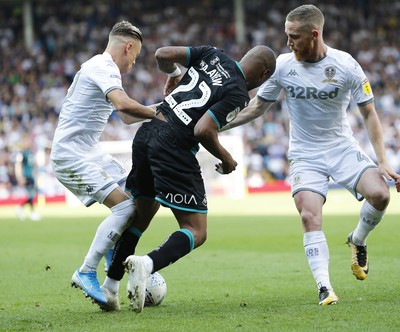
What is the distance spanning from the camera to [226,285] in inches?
360

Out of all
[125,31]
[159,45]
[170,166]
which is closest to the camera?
[170,166]

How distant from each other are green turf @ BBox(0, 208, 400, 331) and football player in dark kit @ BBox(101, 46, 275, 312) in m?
0.59

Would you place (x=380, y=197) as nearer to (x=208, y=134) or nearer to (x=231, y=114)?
(x=231, y=114)

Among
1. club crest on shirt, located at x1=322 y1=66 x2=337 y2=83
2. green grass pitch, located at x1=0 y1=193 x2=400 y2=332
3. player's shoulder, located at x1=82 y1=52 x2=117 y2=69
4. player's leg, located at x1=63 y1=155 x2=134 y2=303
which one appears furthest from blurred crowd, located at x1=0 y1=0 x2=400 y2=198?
club crest on shirt, located at x1=322 y1=66 x2=337 y2=83

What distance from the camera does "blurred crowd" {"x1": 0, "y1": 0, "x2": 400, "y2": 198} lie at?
3180 centimetres

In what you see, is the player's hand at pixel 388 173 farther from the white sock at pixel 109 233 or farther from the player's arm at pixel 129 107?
the white sock at pixel 109 233

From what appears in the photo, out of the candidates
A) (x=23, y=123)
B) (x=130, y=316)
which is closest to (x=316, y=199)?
(x=130, y=316)

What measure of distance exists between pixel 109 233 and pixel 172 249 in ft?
2.50

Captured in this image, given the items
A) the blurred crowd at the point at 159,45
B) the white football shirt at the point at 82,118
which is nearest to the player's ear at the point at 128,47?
the white football shirt at the point at 82,118

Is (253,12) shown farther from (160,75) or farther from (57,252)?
(57,252)

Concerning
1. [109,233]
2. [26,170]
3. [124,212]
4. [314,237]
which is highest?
[124,212]

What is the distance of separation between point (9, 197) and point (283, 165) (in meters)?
9.76

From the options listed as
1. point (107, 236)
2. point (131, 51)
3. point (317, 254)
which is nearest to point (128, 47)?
point (131, 51)

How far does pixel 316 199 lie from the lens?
25.3 ft
